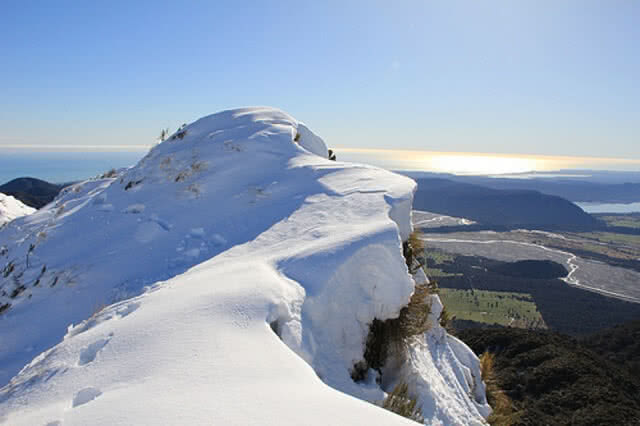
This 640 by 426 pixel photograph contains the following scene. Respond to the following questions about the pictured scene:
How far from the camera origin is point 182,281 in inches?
181

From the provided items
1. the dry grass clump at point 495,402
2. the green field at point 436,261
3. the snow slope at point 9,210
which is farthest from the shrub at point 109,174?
the green field at point 436,261

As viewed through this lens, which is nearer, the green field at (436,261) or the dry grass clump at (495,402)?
the dry grass clump at (495,402)

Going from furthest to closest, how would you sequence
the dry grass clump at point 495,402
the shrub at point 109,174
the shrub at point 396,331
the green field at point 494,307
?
the green field at point 494,307, the shrub at point 109,174, the dry grass clump at point 495,402, the shrub at point 396,331

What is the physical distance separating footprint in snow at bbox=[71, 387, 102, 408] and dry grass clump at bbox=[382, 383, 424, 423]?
116 inches

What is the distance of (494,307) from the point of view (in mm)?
79688

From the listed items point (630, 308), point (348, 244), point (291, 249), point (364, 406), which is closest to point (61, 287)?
point (291, 249)

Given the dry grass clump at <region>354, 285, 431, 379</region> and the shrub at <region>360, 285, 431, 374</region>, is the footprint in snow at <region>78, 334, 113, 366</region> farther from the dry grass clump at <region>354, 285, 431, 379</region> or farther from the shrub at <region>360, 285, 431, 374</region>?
the dry grass clump at <region>354, 285, 431, 379</region>

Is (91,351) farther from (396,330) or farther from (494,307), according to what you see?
(494,307)

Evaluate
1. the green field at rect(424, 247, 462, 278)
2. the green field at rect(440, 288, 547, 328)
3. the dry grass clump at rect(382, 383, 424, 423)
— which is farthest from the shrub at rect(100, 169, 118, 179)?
the green field at rect(424, 247, 462, 278)

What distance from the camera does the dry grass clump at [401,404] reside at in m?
4.13

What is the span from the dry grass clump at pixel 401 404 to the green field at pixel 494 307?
6686cm

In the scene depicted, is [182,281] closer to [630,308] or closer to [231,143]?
[231,143]

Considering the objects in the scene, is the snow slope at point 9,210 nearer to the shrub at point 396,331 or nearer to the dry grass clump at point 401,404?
the shrub at point 396,331

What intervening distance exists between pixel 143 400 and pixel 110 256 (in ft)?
17.6
